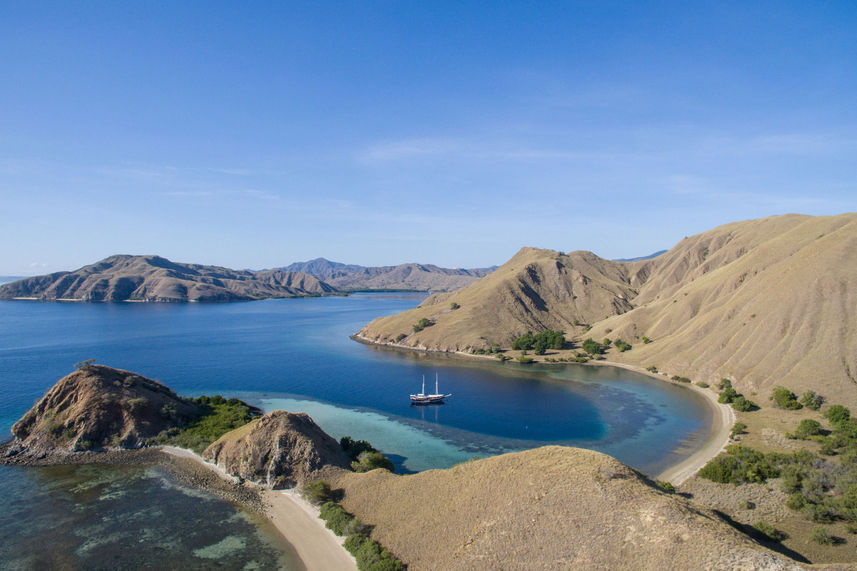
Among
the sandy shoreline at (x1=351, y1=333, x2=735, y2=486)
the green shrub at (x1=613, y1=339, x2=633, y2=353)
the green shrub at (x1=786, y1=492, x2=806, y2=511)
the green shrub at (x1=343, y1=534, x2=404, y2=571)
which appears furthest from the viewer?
the green shrub at (x1=613, y1=339, x2=633, y2=353)

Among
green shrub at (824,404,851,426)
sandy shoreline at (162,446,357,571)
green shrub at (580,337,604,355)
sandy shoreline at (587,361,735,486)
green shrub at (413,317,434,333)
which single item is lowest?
sandy shoreline at (162,446,357,571)

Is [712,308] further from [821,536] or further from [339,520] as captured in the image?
[339,520]

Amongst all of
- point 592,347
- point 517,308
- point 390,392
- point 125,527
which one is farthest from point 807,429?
point 517,308

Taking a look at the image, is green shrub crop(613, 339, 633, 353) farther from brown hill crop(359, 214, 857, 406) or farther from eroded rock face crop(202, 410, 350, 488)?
eroded rock face crop(202, 410, 350, 488)

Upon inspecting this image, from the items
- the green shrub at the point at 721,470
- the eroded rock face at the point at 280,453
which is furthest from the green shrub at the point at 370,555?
the green shrub at the point at 721,470

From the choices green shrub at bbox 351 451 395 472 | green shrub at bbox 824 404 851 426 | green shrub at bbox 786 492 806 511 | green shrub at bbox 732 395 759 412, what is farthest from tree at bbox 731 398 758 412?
green shrub at bbox 351 451 395 472

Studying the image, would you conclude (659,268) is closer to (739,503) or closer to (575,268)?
(575,268)

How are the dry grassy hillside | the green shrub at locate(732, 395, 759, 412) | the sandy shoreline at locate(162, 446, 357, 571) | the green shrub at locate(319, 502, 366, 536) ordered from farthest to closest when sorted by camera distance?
the dry grassy hillside → the green shrub at locate(732, 395, 759, 412) → the green shrub at locate(319, 502, 366, 536) → the sandy shoreline at locate(162, 446, 357, 571)

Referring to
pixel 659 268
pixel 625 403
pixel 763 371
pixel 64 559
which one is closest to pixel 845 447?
pixel 763 371
